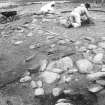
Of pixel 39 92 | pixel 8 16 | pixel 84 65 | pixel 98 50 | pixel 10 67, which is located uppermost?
pixel 8 16

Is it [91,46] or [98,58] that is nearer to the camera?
[98,58]

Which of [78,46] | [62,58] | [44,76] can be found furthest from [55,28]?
[44,76]

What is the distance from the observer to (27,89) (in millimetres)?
3258

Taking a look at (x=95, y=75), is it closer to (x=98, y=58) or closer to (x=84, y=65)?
(x=84, y=65)

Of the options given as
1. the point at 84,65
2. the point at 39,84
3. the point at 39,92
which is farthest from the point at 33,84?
the point at 84,65

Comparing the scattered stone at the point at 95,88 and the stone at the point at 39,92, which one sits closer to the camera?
the scattered stone at the point at 95,88

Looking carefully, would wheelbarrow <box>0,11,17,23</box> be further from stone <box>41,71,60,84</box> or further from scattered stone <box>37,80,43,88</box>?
scattered stone <box>37,80,43,88</box>

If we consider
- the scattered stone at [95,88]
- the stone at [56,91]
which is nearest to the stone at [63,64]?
the stone at [56,91]

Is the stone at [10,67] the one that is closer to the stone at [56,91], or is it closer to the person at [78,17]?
the stone at [56,91]

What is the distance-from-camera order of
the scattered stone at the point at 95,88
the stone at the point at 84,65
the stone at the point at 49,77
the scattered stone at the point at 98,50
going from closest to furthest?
the scattered stone at the point at 95,88
the stone at the point at 49,77
the stone at the point at 84,65
the scattered stone at the point at 98,50

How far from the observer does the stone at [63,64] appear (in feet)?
12.1

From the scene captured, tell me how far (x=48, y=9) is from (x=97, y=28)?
Answer: 351cm

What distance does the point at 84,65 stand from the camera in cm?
363

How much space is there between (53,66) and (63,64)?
7.3 inches
